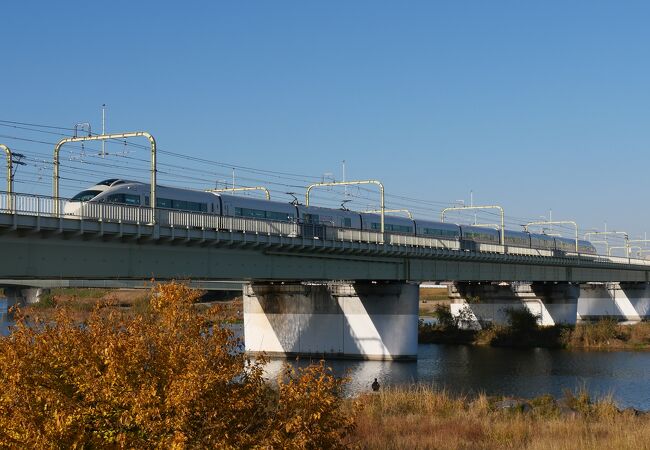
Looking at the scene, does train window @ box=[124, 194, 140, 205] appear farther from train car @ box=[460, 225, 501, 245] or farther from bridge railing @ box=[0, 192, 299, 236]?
train car @ box=[460, 225, 501, 245]

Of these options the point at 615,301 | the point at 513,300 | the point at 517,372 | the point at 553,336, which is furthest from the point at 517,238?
the point at 517,372

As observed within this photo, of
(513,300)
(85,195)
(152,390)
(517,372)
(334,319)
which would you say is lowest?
(517,372)

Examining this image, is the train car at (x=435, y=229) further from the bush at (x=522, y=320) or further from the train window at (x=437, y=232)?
the bush at (x=522, y=320)

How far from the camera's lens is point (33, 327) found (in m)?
16.4

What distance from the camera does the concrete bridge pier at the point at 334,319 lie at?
68.3 meters

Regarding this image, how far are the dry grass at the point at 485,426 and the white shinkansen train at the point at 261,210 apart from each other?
17110 millimetres

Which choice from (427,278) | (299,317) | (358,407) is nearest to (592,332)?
(427,278)

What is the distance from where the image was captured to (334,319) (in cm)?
7019

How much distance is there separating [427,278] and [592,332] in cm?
2530

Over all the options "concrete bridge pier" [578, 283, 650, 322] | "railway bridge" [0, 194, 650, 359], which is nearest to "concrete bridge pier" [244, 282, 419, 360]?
"railway bridge" [0, 194, 650, 359]

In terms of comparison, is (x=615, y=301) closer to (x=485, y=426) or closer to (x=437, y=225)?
(x=437, y=225)

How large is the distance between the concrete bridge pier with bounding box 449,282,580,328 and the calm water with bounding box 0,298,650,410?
667 inches

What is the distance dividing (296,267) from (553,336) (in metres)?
42.6

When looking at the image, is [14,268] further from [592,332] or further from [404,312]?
[592,332]
